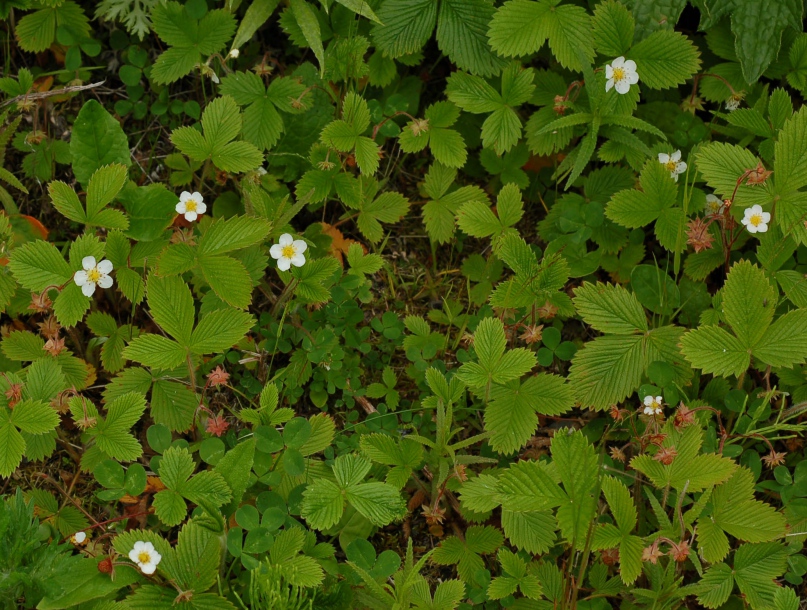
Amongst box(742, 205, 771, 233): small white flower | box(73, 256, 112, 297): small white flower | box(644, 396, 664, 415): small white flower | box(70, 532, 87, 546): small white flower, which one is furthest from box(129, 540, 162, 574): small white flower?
box(742, 205, 771, 233): small white flower

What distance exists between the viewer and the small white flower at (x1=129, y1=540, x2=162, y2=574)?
91.5 inches

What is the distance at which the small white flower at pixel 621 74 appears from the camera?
2909 millimetres

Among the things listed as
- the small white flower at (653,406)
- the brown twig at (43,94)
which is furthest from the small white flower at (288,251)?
the small white flower at (653,406)

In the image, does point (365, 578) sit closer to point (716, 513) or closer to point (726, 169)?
point (716, 513)

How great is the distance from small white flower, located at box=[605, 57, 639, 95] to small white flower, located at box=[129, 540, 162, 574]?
2.33 m

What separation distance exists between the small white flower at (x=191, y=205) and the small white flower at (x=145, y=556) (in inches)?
46.5

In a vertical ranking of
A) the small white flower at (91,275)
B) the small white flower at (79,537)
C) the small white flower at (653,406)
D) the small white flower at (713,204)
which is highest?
the small white flower at (713,204)

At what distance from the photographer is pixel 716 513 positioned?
2535mm

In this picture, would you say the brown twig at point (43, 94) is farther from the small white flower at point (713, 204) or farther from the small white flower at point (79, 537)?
the small white flower at point (713, 204)

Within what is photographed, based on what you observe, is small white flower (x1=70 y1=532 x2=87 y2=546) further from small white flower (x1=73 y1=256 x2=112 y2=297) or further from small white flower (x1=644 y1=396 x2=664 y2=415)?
small white flower (x1=644 y1=396 x2=664 y2=415)

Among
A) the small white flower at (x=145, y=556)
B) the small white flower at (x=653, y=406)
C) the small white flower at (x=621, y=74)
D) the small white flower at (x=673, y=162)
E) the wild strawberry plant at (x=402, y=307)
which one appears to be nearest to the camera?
the small white flower at (x=145, y=556)

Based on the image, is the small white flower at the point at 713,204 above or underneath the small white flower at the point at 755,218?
underneath

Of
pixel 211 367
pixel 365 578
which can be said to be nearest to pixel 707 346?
pixel 365 578

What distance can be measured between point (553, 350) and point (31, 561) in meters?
1.91
